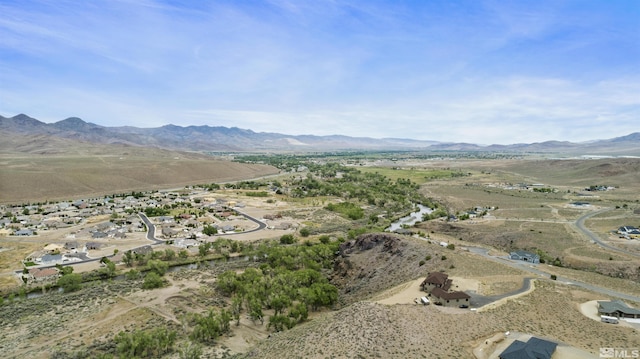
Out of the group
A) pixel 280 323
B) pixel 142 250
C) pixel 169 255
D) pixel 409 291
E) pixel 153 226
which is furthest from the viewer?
pixel 153 226

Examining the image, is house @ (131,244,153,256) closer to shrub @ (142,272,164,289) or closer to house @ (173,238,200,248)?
house @ (173,238,200,248)

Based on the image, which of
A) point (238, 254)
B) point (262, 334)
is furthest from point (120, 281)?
point (262, 334)

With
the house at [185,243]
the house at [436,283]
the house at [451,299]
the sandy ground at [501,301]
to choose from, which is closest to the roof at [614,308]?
the sandy ground at [501,301]

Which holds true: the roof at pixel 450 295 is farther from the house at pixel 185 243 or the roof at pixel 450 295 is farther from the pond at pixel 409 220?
Answer: the house at pixel 185 243

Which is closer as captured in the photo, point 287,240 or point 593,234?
point 593,234

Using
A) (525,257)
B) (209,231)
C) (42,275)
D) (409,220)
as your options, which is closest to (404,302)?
(525,257)

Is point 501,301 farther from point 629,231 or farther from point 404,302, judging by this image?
point 629,231
